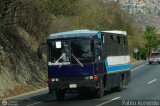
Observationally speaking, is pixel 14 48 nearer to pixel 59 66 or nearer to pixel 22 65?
pixel 22 65

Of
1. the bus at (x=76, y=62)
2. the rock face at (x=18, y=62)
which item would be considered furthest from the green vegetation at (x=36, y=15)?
the bus at (x=76, y=62)

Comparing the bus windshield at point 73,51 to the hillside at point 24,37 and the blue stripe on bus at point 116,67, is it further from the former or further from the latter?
the hillside at point 24,37

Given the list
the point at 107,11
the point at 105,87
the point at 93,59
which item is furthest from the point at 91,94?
the point at 107,11

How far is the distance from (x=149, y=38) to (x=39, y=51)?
5242 inches

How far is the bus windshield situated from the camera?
21.2m

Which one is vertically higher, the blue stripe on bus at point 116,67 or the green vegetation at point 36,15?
the green vegetation at point 36,15

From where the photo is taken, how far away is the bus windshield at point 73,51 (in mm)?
21188

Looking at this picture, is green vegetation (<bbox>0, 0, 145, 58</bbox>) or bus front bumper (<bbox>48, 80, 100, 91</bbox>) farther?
green vegetation (<bbox>0, 0, 145, 58</bbox>)

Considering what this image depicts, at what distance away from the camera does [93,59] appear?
2125 centimetres

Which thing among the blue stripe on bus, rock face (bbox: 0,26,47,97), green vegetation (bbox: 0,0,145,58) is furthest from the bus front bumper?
green vegetation (bbox: 0,0,145,58)

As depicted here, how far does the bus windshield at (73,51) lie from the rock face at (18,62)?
198 inches

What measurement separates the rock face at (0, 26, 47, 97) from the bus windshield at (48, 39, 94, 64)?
5.03 meters

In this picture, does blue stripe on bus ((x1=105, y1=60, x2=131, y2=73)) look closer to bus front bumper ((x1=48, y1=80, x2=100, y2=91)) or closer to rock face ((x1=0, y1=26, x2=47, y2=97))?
bus front bumper ((x1=48, y1=80, x2=100, y2=91))

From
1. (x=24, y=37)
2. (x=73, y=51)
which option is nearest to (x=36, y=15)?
(x=24, y=37)
